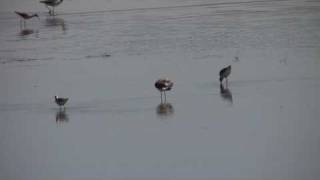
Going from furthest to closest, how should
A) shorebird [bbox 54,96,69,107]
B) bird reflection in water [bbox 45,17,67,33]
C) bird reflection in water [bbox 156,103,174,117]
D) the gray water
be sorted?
1. bird reflection in water [bbox 45,17,67,33]
2. shorebird [bbox 54,96,69,107]
3. bird reflection in water [bbox 156,103,174,117]
4. the gray water

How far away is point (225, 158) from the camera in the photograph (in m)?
3.28

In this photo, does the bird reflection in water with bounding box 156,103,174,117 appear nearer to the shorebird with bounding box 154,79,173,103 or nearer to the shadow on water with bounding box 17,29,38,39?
the shorebird with bounding box 154,79,173,103

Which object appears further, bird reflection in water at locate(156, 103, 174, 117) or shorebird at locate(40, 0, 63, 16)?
shorebird at locate(40, 0, 63, 16)

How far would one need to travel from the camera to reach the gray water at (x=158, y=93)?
3.33 meters

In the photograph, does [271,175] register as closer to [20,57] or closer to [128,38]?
[128,38]

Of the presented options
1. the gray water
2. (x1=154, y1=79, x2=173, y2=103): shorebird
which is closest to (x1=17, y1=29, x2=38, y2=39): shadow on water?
the gray water

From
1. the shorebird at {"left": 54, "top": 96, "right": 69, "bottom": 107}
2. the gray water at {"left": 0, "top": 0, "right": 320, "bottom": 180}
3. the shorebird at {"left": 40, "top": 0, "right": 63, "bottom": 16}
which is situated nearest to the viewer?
the gray water at {"left": 0, "top": 0, "right": 320, "bottom": 180}

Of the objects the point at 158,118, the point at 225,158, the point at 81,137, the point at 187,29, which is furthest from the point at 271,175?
the point at 187,29

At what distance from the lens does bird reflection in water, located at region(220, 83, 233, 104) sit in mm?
3609

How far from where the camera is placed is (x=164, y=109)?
11.7ft

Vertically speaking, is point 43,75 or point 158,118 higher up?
point 43,75

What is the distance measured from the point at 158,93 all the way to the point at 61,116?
0.43 m

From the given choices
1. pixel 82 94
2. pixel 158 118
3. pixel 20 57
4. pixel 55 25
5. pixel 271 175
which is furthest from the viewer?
pixel 55 25

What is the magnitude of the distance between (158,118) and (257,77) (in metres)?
0.52
